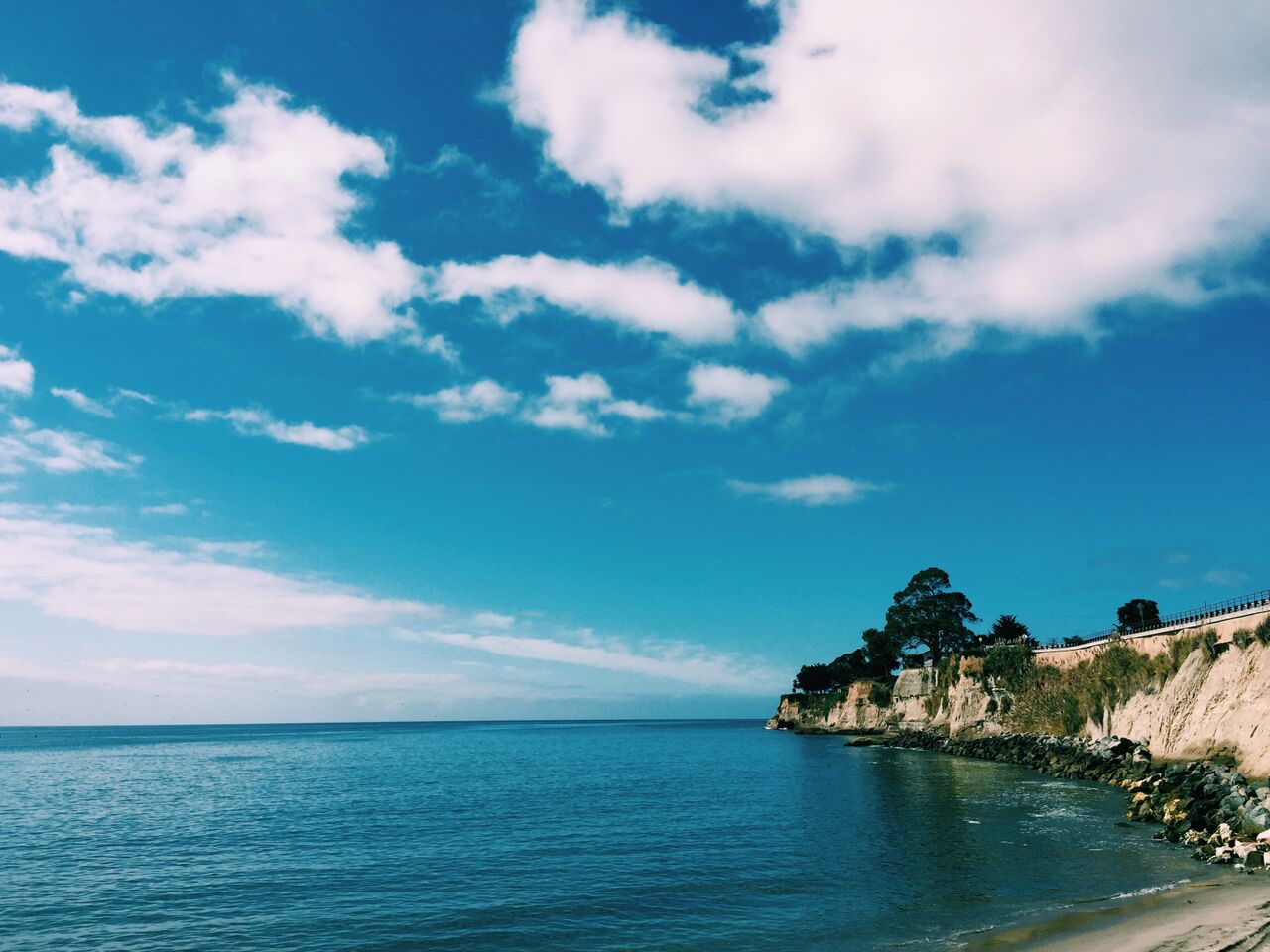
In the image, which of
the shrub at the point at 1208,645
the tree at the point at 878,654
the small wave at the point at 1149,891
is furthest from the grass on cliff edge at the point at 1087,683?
→ the tree at the point at 878,654

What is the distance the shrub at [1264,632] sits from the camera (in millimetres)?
52194

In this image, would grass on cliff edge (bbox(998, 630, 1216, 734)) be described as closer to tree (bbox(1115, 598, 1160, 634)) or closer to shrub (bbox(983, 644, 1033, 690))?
shrub (bbox(983, 644, 1033, 690))

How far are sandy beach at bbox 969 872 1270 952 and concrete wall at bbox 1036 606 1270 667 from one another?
36909 millimetres

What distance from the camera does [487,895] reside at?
30.3m

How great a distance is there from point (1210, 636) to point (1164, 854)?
33890mm

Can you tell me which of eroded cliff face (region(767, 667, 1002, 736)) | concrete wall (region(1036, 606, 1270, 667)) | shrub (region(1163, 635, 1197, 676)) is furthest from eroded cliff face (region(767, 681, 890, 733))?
shrub (region(1163, 635, 1197, 676))

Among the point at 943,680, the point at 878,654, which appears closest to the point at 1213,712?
the point at 943,680

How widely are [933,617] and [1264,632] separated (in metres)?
73.7

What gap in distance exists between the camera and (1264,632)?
2066 inches

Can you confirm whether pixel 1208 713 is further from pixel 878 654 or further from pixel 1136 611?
pixel 878 654

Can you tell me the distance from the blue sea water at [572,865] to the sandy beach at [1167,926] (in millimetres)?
1694

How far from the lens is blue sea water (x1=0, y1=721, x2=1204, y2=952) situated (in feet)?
84.8

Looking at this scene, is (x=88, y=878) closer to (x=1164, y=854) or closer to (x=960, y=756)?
(x=1164, y=854)

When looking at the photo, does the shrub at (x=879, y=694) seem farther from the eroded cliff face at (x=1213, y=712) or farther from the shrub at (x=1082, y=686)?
the eroded cliff face at (x=1213, y=712)
